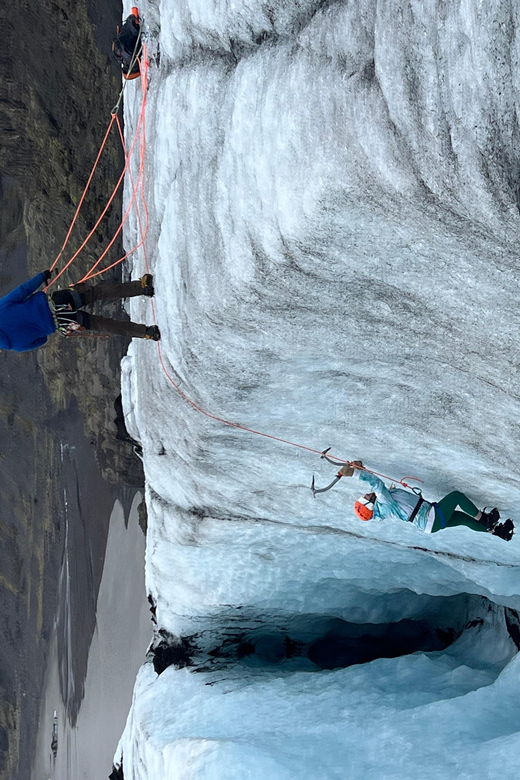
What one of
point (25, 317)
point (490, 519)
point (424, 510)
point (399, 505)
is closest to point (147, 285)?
point (25, 317)

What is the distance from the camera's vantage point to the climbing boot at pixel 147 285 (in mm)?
4570

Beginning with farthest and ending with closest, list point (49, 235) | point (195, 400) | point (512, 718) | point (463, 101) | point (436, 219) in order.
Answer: point (49, 235), point (195, 400), point (512, 718), point (436, 219), point (463, 101)

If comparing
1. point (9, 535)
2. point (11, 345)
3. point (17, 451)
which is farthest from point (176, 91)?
point (9, 535)

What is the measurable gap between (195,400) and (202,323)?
0.74 metres

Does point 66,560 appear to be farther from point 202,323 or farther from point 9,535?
point 202,323

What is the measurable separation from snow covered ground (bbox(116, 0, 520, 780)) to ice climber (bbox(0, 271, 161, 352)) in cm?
28

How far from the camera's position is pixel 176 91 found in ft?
13.2

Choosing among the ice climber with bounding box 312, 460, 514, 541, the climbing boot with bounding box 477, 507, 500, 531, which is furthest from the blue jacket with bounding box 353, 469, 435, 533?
the climbing boot with bounding box 477, 507, 500, 531

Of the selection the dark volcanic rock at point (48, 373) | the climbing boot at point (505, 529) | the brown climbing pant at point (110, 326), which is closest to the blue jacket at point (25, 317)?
the brown climbing pant at point (110, 326)

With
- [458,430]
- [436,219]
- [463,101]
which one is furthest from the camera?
[458,430]

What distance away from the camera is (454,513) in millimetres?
3740

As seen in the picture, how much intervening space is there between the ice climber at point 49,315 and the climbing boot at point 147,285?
0.04 m

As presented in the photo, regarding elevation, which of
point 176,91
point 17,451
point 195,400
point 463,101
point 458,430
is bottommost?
point 17,451

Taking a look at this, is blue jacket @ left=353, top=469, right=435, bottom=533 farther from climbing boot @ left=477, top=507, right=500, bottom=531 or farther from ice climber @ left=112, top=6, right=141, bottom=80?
ice climber @ left=112, top=6, right=141, bottom=80
